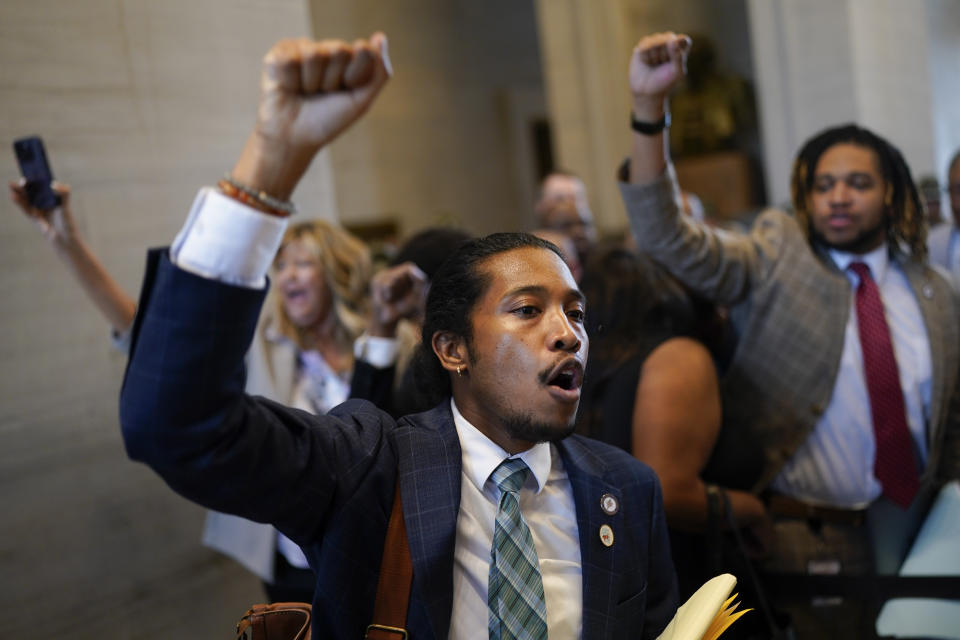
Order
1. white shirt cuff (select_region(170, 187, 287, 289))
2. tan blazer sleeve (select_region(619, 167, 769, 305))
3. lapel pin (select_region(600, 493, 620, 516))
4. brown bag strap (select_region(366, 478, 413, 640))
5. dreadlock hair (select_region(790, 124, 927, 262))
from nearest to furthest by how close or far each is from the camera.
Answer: white shirt cuff (select_region(170, 187, 287, 289)) < brown bag strap (select_region(366, 478, 413, 640)) < lapel pin (select_region(600, 493, 620, 516)) < tan blazer sleeve (select_region(619, 167, 769, 305)) < dreadlock hair (select_region(790, 124, 927, 262))

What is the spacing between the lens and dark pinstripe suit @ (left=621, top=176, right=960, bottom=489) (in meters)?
2.68

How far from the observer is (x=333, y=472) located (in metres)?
1.47

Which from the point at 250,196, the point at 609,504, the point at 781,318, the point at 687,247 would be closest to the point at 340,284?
the point at 687,247

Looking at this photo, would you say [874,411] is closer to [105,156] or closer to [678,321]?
[678,321]

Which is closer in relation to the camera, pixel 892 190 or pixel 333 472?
pixel 333 472

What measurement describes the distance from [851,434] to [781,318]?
1.32ft

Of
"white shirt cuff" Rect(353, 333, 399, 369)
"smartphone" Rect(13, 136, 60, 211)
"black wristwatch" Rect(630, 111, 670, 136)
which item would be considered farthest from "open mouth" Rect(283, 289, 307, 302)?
"black wristwatch" Rect(630, 111, 670, 136)

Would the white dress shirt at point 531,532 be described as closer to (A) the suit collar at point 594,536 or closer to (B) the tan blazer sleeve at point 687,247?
(A) the suit collar at point 594,536

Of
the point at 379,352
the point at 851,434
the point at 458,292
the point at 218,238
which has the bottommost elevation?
the point at 851,434

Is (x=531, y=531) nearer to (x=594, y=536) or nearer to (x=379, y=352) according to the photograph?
(x=594, y=536)

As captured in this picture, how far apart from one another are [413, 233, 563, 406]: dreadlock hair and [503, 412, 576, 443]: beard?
195 millimetres

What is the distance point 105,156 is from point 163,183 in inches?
9.8

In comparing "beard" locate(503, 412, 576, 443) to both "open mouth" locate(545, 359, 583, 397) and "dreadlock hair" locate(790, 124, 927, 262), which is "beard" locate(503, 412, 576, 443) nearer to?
"open mouth" locate(545, 359, 583, 397)

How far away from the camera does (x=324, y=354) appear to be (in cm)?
329
